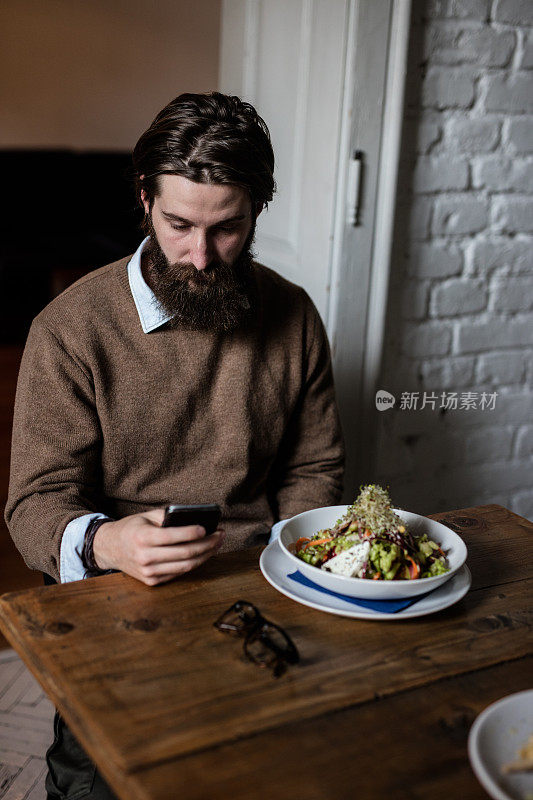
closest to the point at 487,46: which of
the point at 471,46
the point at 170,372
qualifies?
the point at 471,46

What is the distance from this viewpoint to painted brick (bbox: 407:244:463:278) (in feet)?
6.95

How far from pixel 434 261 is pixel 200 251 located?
923mm

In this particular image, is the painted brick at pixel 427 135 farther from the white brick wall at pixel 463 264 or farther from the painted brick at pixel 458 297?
the painted brick at pixel 458 297

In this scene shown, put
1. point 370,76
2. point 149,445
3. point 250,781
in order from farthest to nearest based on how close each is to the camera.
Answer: point 370,76 < point 149,445 < point 250,781

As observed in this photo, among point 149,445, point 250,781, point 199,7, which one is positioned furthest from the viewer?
point 199,7

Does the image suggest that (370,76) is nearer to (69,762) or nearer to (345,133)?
(345,133)

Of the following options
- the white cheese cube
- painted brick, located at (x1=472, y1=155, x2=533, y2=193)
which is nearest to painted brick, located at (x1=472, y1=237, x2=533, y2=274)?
painted brick, located at (x1=472, y1=155, x2=533, y2=193)

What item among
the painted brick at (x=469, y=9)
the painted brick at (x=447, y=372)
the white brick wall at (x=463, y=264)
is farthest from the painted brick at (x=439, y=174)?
the painted brick at (x=447, y=372)

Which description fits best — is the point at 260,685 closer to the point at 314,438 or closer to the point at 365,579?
the point at 365,579

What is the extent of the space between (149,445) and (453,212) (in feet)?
3.63

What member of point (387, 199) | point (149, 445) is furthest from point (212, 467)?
point (387, 199)

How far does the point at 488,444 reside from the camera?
2.39 meters

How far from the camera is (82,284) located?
148 centimetres

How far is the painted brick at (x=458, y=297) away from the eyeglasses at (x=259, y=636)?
1.29m
